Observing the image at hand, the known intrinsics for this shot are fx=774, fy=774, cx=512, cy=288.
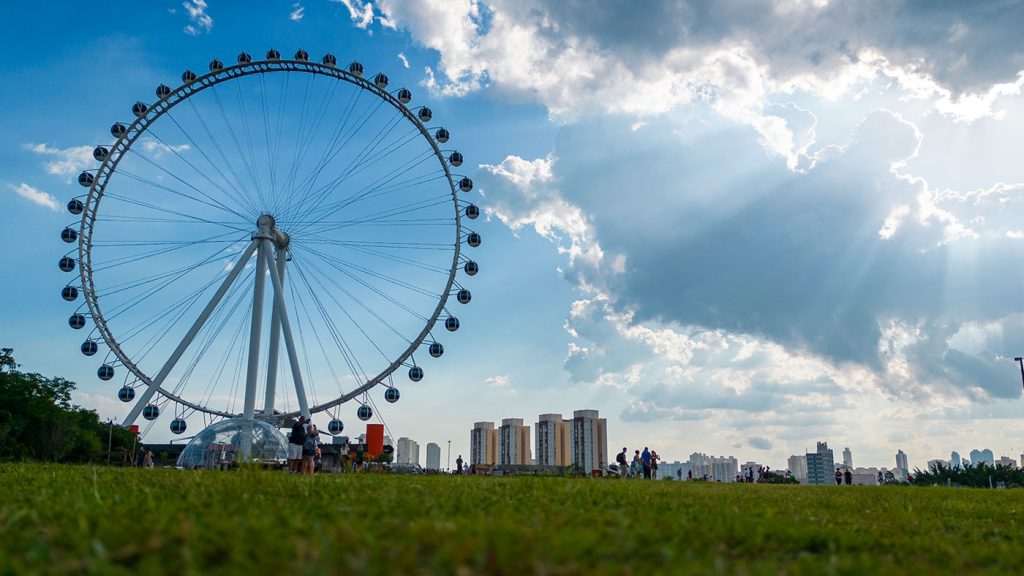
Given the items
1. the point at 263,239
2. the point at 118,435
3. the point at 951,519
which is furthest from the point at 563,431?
the point at 951,519

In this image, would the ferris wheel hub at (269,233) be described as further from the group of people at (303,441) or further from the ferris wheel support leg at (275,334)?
the group of people at (303,441)

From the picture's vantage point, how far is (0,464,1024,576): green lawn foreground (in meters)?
4.50

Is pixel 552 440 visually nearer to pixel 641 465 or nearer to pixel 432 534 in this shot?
pixel 641 465

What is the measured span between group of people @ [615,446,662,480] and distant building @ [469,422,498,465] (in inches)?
4391

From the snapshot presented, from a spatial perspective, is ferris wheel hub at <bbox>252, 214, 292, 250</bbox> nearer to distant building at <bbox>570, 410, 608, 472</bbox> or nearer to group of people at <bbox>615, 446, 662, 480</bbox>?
group of people at <bbox>615, 446, 662, 480</bbox>

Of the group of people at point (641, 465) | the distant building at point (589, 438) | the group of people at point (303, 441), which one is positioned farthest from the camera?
the distant building at point (589, 438)

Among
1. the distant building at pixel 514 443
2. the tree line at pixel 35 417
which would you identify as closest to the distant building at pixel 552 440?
the distant building at pixel 514 443

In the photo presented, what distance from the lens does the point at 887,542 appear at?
7887mm

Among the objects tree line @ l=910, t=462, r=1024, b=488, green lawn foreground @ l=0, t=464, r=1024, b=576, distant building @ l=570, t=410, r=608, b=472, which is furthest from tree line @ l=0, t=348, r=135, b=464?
distant building @ l=570, t=410, r=608, b=472

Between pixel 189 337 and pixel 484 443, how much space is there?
10628cm

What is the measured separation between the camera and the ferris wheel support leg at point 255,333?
46.8 metres

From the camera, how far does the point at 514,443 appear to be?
14350 cm

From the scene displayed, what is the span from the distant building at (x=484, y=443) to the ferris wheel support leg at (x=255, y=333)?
332ft

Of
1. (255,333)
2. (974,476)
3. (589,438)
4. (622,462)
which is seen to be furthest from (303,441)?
(589,438)
